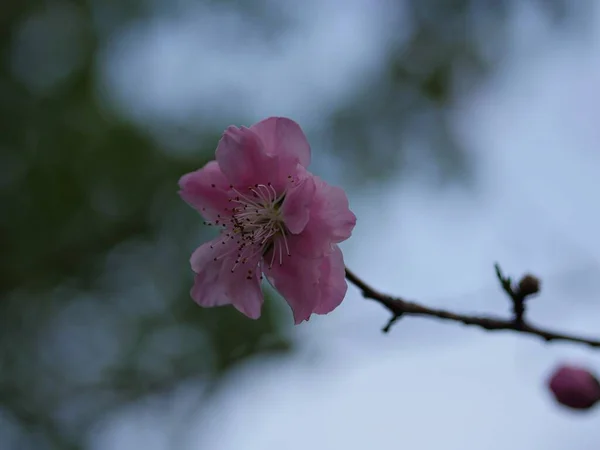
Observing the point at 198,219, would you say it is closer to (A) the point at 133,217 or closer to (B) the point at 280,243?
(A) the point at 133,217

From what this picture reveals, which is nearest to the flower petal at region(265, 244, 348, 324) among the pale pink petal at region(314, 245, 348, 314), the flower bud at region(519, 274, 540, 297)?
the pale pink petal at region(314, 245, 348, 314)

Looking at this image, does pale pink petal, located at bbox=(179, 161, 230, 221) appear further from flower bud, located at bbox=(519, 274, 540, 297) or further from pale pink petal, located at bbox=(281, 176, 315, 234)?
flower bud, located at bbox=(519, 274, 540, 297)

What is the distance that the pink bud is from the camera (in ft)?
3.88

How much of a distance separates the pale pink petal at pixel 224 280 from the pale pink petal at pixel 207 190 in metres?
0.05

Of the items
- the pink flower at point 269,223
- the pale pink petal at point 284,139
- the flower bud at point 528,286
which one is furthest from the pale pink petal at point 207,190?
the flower bud at point 528,286

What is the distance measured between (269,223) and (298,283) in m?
0.13

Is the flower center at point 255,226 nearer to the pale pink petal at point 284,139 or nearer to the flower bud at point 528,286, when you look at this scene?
the pale pink petal at point 284,139

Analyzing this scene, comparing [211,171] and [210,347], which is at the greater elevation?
[211,171]

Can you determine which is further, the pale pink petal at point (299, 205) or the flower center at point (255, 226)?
the flower center at point (255, 226)

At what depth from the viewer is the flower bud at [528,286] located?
37.9 inches

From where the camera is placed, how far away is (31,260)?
3.91 m

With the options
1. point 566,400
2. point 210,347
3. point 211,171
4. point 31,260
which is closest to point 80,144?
point 31,260

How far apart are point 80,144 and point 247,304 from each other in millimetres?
3430

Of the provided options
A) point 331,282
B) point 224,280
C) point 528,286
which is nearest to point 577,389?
point 528,286
